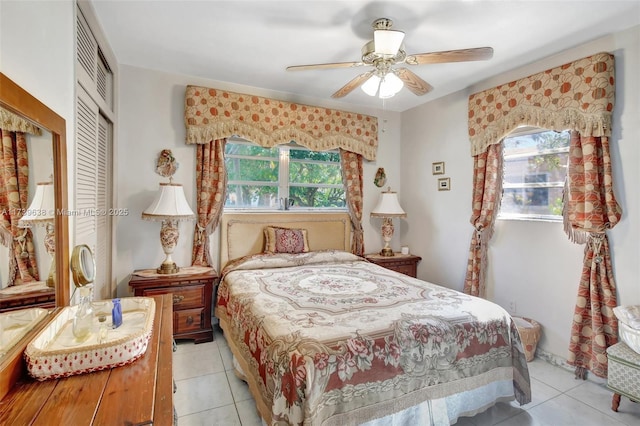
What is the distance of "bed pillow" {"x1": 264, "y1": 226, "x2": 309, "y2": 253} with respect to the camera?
349 centimetres

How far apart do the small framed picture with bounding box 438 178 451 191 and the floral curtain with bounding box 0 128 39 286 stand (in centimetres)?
366

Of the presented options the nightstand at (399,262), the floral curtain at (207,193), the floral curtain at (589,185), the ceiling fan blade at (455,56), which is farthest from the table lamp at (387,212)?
the ceiling fan blade at (455,56)

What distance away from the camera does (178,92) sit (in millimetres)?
3285

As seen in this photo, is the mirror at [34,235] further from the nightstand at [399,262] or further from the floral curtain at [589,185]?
the floral curtain at [589,185]

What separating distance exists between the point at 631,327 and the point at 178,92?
13.6 feet

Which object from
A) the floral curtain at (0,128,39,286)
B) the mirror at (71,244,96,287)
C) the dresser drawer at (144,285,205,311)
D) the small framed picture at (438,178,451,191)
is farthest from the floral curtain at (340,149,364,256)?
the floral curtain at (0,128,39,286)

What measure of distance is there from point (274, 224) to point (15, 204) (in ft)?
8.87

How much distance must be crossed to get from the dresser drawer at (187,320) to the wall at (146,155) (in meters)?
0.58

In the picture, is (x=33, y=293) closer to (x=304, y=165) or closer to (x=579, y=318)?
(x=304, y=165)

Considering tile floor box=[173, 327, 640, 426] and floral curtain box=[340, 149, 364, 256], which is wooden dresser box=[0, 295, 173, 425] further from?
floral curtain box=[340, 149, 364, 256]

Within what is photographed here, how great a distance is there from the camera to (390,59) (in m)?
2.21

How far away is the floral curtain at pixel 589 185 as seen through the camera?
2357mm

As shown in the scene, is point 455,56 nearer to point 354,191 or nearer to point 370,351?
point 370,351

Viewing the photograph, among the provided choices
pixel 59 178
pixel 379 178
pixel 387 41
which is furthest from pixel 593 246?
pixel 59 178
